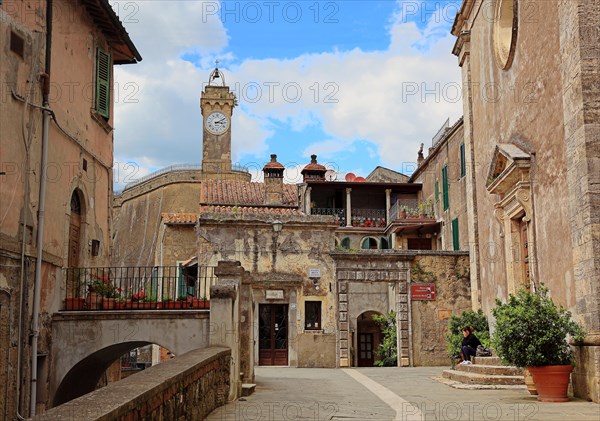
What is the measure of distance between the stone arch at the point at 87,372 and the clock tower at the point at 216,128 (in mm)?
34828

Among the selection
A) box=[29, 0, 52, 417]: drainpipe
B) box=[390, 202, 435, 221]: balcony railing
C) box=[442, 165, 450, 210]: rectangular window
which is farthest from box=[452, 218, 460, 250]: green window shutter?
box=[29, 0, 52, 417]: drainpipe

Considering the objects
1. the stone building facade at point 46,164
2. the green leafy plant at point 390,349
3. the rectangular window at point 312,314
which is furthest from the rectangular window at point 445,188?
the stone building facade at point 46,164

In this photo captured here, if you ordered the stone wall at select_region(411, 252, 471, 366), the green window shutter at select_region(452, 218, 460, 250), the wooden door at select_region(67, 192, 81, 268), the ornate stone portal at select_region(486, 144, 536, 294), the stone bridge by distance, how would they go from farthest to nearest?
the green window shutter at select_region(452, 218, 460, 250) → the stone wall at select_region(411, 252, 471, 366) → the wooden door at select_region(67, 192, 81, 268) → the ornate stone portal at select_region(486, 144, 536, 294) → the stone bridge

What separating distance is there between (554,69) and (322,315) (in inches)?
536

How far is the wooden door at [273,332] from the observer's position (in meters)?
24.3

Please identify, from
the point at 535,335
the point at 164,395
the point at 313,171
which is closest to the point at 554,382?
the point at 535,335

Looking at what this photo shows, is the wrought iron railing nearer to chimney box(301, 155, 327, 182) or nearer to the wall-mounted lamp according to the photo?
chimney box(301, 155, 327, 182)

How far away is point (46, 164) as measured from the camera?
12789 mm

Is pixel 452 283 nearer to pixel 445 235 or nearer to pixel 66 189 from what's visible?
pixel 445 235

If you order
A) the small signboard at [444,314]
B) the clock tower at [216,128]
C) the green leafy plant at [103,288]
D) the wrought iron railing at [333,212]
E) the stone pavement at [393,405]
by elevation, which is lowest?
the stone pavement at [393,405]

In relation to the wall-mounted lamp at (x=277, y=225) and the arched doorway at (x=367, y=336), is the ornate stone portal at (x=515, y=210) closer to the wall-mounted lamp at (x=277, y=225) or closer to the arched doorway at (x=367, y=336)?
the wall-mounted lamp at (x=277, y=225)

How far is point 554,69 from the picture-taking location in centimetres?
1207

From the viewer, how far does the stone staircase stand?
12.9 m

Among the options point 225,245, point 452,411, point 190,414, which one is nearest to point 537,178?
point 452,411
